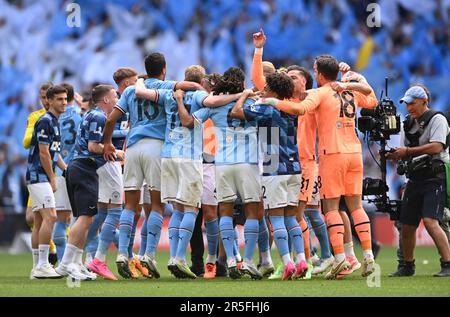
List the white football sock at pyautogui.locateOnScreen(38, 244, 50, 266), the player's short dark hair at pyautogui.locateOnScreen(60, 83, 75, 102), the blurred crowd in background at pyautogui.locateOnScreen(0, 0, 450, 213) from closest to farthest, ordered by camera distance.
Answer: the white football sock at pyautogui.locateOnScreen(38, 244, 50, 266), the player's short dark hair at pyautogui.locateOnScreen(60, 83, 75, 102), the blurred crowd in background at pyautogui.locateOnScreen(0, 0, 450, 213)

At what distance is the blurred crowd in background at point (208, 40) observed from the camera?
26.1m

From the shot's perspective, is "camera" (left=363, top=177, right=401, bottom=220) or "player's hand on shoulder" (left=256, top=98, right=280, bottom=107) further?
"camera" (left=363, top=177, right=401, bottom=220)

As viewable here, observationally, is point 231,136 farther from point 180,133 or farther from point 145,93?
point 145,93

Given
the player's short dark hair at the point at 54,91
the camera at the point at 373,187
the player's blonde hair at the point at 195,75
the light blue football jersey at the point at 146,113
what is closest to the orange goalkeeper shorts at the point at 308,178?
the camera at the point at 373,187

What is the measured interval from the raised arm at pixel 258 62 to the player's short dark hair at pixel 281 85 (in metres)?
0.23


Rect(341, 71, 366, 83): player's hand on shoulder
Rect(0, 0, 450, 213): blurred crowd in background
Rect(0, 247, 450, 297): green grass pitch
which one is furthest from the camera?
Rect(0, 0, 450, 213): blurred crowd in background

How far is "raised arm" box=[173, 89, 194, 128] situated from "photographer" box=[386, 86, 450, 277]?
269cm

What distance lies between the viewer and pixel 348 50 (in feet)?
86.2

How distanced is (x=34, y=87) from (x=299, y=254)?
1566 centimetres

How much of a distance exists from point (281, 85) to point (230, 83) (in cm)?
64

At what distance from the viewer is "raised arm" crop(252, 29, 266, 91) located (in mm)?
12461

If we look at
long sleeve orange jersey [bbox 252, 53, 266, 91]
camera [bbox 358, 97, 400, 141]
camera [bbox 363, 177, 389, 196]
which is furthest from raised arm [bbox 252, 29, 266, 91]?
camera [bbox 363, 177, 389, 196]

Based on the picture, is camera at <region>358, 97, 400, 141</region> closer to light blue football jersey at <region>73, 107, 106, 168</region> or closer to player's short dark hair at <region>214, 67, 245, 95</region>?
player's short dark hair at <region>214, 67, 245, 95</region>
